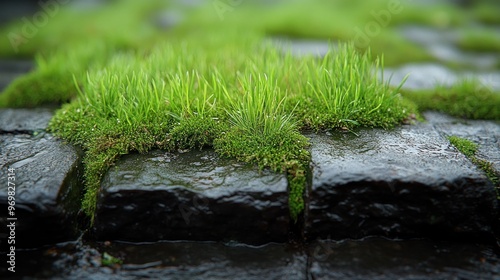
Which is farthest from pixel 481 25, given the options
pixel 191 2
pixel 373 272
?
pixel 373 272

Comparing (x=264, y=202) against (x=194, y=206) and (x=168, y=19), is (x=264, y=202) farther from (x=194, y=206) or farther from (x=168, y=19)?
(x=168, y=19)

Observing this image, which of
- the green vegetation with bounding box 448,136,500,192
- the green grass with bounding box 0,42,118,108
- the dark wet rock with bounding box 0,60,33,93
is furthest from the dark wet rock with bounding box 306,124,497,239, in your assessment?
the dark wet rock with bounding box 0,60,33,93

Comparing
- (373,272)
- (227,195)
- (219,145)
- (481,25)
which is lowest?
(373,272)

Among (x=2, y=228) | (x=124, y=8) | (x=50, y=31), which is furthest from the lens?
(x=124, y=8)

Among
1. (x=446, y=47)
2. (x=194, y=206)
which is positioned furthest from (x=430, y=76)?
(x=194, y=206)

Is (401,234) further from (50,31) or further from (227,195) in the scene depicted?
(50,31)

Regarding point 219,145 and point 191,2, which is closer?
point 219,145

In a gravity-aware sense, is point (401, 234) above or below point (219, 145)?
below

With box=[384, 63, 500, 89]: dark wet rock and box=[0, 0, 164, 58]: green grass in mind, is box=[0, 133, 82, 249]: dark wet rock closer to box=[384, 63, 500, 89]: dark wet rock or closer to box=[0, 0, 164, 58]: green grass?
box=[384, 63, 500, 89]: dark wet rock
